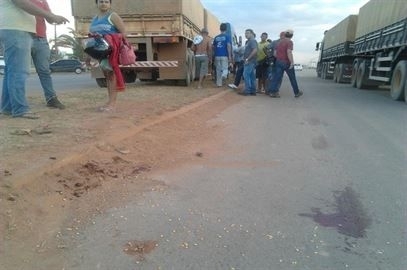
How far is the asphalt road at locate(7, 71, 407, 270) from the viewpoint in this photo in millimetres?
2988

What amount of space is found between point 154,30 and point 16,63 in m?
7.18

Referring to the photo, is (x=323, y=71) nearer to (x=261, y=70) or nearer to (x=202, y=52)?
(x=202, y=52)

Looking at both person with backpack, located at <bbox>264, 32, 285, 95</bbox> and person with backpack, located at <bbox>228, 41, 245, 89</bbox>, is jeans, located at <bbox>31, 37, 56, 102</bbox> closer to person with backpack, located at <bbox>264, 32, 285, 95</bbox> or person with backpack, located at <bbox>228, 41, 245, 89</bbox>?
person with backpack, located at <bbox>264, 32, 285, 95</bbox>

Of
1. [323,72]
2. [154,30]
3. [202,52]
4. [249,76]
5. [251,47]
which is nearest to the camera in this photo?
[251,47]

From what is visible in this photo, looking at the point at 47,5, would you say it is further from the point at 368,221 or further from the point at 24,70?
the point at 368,221

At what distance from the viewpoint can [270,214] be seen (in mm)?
3715

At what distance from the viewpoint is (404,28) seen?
1254 cm

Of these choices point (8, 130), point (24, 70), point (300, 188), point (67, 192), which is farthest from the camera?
point (24, 70)

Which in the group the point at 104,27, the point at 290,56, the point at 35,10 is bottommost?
the point at 290,56

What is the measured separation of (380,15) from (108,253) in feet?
50.5

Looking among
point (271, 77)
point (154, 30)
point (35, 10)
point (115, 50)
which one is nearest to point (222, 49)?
point (271, 77)

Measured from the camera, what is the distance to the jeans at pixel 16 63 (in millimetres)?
6125

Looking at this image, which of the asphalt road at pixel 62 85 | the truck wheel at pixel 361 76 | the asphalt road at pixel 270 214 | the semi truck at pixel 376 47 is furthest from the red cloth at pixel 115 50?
the truck wheel at pixel 361 76

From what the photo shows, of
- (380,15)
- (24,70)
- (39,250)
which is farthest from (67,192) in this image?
(380,15)
